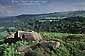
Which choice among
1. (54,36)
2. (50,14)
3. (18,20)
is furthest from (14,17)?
(54,36)

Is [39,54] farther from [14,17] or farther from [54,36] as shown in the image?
[14,17]

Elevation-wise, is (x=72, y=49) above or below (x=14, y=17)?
above

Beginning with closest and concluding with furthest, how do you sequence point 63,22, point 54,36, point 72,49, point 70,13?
point 72,49 → point 54,36 → point 63,22 → point 70,13

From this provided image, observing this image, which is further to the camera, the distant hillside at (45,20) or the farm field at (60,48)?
the distant hillside at (45,20)

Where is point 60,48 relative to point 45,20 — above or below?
above

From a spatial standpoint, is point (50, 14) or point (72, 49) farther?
point (50, 14)

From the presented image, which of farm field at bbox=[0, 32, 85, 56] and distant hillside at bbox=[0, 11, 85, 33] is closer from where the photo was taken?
farm field at bbox=[0, 32, 85, 56]

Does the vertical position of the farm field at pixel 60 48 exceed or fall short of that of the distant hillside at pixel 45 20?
it exceeds it

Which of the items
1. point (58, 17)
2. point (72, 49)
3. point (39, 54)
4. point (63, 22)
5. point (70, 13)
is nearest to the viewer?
point (39, 54)

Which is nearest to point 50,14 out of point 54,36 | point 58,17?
point 58,17

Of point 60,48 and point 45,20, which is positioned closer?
point 60,48

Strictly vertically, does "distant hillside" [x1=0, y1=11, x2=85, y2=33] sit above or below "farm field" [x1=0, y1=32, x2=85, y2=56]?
below
